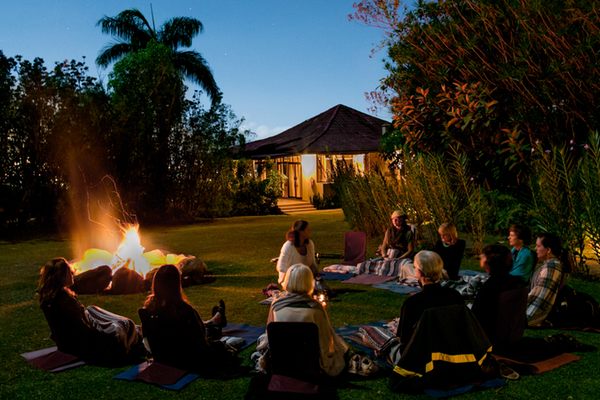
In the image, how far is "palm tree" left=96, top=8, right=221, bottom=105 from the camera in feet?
116

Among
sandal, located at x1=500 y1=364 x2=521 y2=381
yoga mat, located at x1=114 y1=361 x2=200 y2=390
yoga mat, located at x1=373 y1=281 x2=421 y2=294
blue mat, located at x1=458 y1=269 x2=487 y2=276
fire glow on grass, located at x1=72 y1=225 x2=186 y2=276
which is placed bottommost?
sandal, located at x1=500 y1=364 x2=521 y2=381

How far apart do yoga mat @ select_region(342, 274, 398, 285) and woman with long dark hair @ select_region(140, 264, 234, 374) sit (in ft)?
14.4

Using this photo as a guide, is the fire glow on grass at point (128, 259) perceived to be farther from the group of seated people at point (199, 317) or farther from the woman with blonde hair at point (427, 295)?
the woman with blonde hair at point (427, 295)

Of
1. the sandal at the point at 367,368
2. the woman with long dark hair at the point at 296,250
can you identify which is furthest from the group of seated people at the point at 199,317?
the woman with long dark hair at the point at 296,250

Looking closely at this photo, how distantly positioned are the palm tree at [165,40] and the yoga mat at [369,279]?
88.8ft

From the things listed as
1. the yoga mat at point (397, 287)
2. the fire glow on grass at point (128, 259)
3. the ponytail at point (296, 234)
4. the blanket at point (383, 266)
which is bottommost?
the yoga mat at point (397, 287)

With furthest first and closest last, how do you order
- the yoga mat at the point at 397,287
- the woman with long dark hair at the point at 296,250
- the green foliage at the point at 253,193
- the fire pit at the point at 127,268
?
1. the green foliage at the point at 253,193
2. the fire pit at the point at 127,268
3. the yoga mat at the point at 397,287
4. the woman with long dark hair at the point at 296,250

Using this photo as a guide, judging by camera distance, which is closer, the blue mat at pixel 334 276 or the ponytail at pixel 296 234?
the ponytail at pixel 296 234

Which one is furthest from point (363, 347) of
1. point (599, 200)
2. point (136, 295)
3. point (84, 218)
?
point (84, 218)

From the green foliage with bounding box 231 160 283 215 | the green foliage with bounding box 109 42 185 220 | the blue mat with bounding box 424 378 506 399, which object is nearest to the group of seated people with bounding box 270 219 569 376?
the blue mat with bounding box 424 378 506 399

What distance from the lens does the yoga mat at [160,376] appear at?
17.0ft

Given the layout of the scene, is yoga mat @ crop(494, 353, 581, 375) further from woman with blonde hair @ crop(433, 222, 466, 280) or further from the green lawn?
woman with blonde hair @ crop(433, 222, 466, 280)

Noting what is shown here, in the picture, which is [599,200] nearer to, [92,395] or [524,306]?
[524,306]

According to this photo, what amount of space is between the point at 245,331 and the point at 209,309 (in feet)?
5.13
